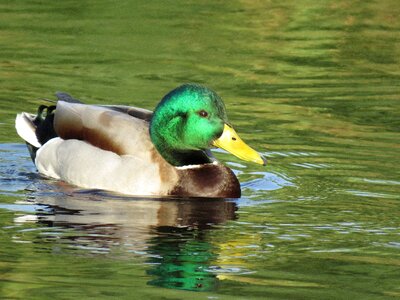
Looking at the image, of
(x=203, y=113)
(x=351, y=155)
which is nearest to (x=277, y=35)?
(x=351, y=155)

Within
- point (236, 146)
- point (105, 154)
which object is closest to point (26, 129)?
point (105, 154)

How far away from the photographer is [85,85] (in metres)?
15.0

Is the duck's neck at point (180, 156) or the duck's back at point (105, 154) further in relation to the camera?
the duck's neck at point (180, 156)

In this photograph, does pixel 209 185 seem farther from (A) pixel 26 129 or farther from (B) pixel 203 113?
(A) pixel 26 129

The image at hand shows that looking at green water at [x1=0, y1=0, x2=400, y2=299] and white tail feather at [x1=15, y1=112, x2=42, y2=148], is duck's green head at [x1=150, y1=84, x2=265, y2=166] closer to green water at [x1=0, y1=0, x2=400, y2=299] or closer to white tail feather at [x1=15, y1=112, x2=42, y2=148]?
green water at [x1=0, y1=0, x2=400, y2=299]

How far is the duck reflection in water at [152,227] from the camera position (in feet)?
28.2

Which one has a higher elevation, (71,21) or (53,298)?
(71,21)

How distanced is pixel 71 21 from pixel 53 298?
11013 millimetres

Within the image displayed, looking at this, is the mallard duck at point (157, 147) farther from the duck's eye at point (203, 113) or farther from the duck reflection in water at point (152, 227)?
the duck reflection in water at point (152, 227)

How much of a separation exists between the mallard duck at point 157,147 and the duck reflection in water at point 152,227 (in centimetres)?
16

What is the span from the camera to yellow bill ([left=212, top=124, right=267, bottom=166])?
1080 centimetres

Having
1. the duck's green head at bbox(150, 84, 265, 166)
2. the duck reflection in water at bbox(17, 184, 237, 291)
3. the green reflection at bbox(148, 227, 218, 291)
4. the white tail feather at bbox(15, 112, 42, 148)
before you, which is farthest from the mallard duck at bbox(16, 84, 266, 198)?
the green reflection at bbox(148, 227, 218, 291)

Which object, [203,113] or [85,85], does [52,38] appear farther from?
[203,113]

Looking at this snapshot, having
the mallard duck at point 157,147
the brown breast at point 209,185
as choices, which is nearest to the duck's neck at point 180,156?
the mallard duck at point 157,147
